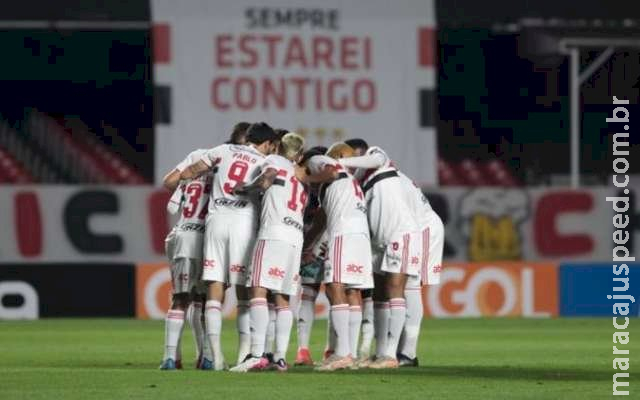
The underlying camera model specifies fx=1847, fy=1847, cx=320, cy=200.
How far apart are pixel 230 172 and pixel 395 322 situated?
1.81 m

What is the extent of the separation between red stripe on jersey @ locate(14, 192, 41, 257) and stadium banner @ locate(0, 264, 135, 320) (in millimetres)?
243

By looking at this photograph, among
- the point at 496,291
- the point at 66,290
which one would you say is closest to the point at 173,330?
the point at 66,290

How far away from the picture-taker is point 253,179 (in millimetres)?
13305

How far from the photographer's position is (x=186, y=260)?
1353cm

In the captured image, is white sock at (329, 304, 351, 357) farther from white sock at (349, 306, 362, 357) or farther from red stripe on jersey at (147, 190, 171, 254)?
red stripe on jersey at (147, 190, 171, 254)

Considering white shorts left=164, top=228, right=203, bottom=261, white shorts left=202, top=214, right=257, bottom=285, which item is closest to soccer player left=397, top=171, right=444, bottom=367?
white shorts left=202, top=214, right=257, bottom=285

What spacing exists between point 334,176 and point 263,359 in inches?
56.0

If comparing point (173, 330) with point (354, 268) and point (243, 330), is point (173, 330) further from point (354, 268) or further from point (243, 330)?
point (354, 268)

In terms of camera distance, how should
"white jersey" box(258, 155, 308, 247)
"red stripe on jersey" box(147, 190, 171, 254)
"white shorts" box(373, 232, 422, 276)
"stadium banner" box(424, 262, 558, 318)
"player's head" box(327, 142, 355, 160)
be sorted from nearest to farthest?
"white jersey" box(258, 155, 308, 247), "player's head" box(327, 142, 355, 160), "white shorts" box(373, 232, 422, 276), "red stripe on jersey" box(147, 190, 171, 254), "stadium banner" box(424, 262, 558, 318)

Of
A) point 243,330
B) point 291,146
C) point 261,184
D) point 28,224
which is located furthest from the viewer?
point 28,224

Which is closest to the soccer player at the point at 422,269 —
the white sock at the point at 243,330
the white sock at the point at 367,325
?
the white sock at the point at 367,325

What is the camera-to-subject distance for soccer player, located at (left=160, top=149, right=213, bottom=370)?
13.5 m

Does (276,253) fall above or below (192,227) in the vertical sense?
below

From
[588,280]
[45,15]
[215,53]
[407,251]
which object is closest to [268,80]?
[215,53]
